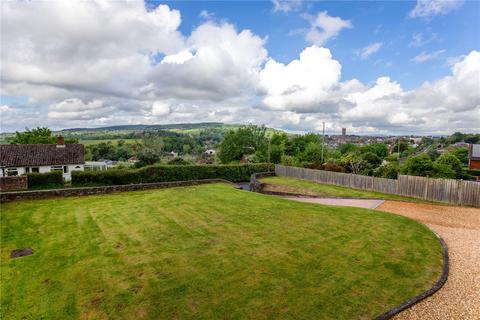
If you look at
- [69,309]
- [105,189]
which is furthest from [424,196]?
[105,189]

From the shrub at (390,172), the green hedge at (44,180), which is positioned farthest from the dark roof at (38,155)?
the shrub at (390,172)

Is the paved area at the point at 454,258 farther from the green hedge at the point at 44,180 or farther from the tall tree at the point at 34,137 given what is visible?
the tall tree at the point at 34,137

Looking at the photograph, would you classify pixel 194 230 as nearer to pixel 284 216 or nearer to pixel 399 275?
pixel 284 216

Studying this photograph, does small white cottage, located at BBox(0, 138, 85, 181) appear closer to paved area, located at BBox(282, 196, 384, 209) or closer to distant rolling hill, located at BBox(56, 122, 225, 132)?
paved area, located at BBox(282, 196, 384, 209)

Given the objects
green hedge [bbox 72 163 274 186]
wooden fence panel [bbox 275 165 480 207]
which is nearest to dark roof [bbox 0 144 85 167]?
green hedge [bbox 72 163 274 186]

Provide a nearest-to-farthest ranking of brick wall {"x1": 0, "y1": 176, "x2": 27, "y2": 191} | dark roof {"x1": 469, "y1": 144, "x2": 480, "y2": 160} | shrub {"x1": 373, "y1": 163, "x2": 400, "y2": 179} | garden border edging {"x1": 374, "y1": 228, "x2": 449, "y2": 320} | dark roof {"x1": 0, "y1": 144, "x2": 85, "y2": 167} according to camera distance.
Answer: garden border edging {"x1": 374, "y1": 228, "x2": 449, "y2": 320} → brick wall {"x1": 0, "y1": 176, "x2": 27, "y2": 191} → shrub {"x1": 373, "y1": 163, "x2": 400, "y2": 179} → dark roof {"x1": 0, "y1": 144, "x2": 85, "y2": 167} → dark roof {"x1": 469, "y1": 144, "x2": 480, "y2": 160}

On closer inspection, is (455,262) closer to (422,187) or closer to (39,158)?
(422,187)
